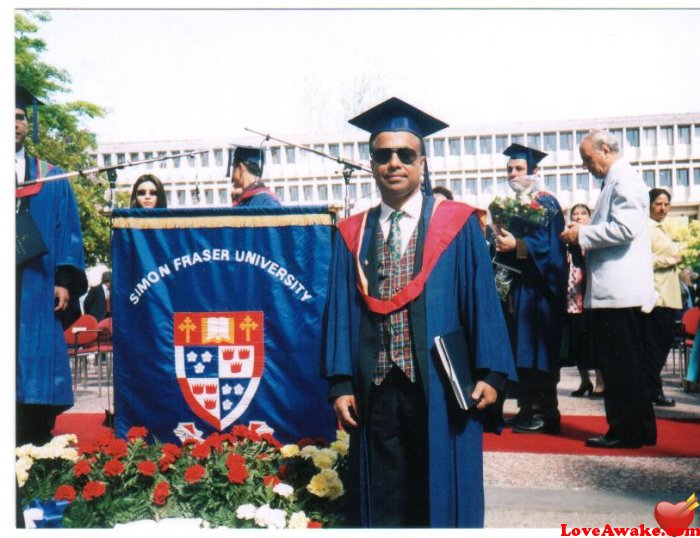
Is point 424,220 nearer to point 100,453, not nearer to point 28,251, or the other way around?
point 100,453

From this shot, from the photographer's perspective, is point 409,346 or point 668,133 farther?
point 668,133

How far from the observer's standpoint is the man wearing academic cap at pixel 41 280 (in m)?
4.39

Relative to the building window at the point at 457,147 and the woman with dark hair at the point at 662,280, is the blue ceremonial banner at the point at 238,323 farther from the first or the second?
the building window at the point at 457,147

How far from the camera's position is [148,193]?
241 inches

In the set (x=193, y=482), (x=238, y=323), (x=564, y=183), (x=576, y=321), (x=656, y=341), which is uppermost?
(x=564, y=183)

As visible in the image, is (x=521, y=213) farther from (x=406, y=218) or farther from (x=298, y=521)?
(x=298, y=521)

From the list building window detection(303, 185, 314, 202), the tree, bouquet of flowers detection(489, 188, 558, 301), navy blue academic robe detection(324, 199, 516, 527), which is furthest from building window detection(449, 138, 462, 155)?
building window detection(303, 185, 314, 202)

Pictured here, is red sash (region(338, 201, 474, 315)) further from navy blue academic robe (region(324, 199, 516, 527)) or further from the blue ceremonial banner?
the blue ceremonial banner

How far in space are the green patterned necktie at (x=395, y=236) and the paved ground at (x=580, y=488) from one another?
155cm

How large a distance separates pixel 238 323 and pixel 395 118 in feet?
5.76

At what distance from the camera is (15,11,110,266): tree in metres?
4.32

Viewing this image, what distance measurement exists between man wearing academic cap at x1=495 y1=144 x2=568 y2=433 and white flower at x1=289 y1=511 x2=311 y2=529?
9.89ft

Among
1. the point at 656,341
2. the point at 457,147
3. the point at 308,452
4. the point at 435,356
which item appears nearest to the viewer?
the point at 435,356

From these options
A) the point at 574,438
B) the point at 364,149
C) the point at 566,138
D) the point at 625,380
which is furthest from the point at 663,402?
the point at 566,138
